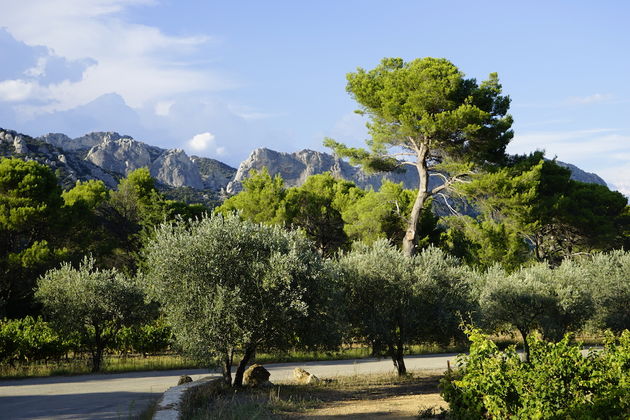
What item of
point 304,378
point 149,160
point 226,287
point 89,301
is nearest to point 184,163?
point 149,160

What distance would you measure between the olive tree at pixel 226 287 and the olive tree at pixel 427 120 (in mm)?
13221

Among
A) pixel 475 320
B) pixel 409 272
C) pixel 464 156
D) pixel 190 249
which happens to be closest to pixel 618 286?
pixel 464 156

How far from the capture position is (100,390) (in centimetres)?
1602

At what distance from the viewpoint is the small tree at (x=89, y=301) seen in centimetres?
2069

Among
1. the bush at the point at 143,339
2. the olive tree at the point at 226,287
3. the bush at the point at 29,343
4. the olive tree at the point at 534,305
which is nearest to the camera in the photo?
the olive tree at the point at 226,287

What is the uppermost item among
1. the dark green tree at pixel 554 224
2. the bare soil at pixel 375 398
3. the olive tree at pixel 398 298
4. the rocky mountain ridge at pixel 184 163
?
the rocky mountain ridge at pixel 184 163

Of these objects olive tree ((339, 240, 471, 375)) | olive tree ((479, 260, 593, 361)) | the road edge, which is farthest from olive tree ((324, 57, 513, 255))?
the road edge

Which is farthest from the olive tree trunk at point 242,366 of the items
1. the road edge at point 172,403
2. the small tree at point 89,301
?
the small tree at point 89,301

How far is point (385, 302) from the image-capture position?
57.9 feet

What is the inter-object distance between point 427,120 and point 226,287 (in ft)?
52.8

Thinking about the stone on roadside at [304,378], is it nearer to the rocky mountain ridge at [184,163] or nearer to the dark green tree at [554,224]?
the dark green tree at [554,224]

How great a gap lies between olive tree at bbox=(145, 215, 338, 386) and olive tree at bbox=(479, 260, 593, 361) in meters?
11.3

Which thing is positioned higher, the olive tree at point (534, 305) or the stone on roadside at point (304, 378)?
the olive tree at point (534, 305)

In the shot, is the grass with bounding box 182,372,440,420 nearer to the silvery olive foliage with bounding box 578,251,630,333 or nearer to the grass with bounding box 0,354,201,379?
the grass with bounding box 0,354,201,379
